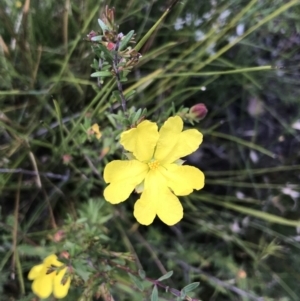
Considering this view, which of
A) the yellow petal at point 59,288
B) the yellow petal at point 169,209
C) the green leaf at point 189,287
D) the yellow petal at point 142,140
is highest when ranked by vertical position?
the yellow petal at point 142,140

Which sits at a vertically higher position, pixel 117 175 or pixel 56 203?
pixel 117 175

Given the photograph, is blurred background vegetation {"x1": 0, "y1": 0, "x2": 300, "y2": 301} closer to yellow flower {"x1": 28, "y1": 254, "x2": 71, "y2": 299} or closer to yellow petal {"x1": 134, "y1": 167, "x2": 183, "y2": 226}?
yellow flower {"x1": 28, "y1": 254, "x2": 71, "y2": 299}

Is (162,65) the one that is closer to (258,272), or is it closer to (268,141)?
(268,141)

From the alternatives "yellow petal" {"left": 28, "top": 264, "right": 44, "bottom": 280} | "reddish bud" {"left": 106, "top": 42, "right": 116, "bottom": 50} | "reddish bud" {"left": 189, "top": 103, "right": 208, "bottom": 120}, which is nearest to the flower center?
"reddish bud" {"left": 189, "top": 103, "right": 208, "bottom": 120}

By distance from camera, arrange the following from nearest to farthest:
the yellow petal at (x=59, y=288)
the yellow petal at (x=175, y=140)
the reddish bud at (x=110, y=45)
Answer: the reddish bud at (x=110, y=45)
the yellow petal at (x=175, y=140)
the yellow petal at (x=59, y=288)

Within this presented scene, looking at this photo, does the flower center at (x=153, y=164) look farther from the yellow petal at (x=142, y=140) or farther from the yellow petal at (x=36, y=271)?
the yellow petal at (x=36, y=271)

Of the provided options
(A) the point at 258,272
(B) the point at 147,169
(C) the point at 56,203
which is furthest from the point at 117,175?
(A) the point at 258,272

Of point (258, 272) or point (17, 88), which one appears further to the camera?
point (258, 272)

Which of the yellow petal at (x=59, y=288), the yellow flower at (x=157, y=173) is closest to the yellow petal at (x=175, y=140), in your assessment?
the yellow flower at (x=157, y=173)
